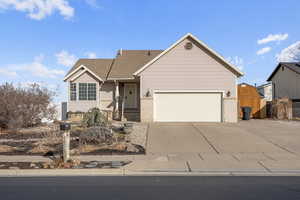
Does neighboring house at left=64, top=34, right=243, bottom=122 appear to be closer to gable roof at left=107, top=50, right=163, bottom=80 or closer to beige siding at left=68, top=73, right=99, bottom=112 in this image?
gable roof at left=107, top=50, right=163, bottom=80

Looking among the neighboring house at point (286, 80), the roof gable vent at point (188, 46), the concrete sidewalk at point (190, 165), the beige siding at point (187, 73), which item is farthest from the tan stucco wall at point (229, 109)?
the neighboring house at point (286, 80)

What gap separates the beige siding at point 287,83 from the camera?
3269 centimetres

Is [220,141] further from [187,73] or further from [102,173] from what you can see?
[187,73]

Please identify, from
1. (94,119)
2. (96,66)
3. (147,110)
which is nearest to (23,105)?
(94,119)

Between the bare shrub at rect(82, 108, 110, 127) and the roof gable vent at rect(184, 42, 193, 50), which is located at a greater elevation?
the roof gable vent at rect(184, 42, 193, 50)

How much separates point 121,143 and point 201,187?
6188 millimetres

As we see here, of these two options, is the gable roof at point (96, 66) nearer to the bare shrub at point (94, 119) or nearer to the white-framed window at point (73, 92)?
the white-framed window at point (73, 92)

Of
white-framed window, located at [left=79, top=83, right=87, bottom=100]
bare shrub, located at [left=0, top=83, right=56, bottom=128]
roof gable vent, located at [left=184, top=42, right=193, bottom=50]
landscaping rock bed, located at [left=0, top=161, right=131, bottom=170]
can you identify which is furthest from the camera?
white-framed window, located at [left=79, top=83, right=87, bottom=100]

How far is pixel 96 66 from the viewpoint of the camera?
27188mm

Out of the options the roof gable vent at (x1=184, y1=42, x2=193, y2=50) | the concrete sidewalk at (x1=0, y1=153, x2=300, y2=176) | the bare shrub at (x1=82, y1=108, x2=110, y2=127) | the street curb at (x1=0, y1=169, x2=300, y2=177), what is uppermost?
the roof gable vent at (x1=184, y1=42, x2=193, y2=50)

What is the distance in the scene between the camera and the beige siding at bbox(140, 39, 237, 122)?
21375 mm

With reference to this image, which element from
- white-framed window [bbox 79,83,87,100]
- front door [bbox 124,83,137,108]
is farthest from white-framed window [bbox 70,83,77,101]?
front door [bbox 124,83,137,108]

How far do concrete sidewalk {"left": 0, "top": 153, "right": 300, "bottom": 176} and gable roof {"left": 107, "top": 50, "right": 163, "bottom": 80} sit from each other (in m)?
14.3

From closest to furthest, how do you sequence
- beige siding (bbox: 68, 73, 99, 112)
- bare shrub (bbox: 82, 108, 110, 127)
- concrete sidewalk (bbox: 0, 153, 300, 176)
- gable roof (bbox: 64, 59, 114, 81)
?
1. concrete sidewalk (bbox: 0, 153, 300, 176)
2. bare shrub (bbox: 82, 108, 110, 127)
3. beige siding (bbox: 68, 73, 99, 112)
4. gable roof (bbox: 64, 59, 114, 81)
